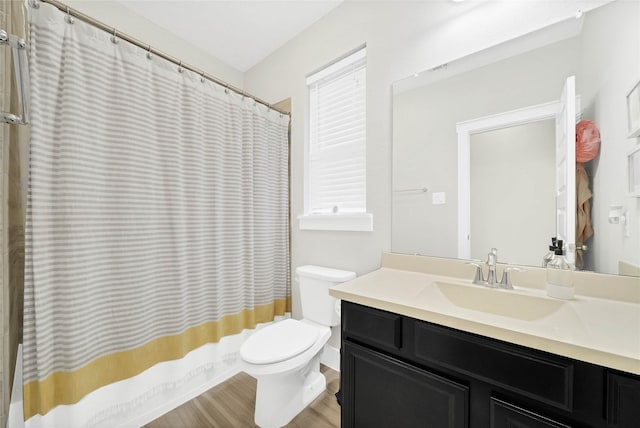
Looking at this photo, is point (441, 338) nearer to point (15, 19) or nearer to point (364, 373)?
point (364, 373)

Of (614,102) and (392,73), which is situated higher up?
(392,73)

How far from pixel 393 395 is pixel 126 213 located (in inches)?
58.4

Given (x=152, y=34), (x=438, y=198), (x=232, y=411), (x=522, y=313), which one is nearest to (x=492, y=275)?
(x=522, y=313)

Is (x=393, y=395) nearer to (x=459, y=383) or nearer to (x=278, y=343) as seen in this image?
(x=459, y=383)

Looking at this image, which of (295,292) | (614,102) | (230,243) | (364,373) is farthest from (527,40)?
(295,292)

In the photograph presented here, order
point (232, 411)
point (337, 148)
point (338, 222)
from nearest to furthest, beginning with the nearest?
point (232, 411) < point (338, 222) < point (337, 148)

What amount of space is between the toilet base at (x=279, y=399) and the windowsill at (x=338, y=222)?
871 mm

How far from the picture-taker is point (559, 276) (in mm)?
963

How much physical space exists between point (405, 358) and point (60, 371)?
1.47 meters

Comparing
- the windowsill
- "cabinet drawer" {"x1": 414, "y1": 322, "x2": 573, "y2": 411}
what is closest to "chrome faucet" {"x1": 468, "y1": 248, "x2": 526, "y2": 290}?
"cabinet drawer" {"x1": 414, "y1": 322, "x2": 573, "y2": 411}

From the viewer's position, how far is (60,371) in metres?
1.13

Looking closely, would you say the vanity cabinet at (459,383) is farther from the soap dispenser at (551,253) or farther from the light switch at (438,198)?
the light switch at (438,198)

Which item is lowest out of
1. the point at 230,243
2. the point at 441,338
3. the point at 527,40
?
the point at 441,338

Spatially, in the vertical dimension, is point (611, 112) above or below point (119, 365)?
above
